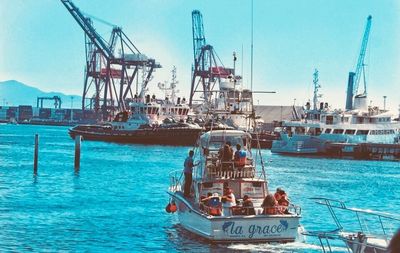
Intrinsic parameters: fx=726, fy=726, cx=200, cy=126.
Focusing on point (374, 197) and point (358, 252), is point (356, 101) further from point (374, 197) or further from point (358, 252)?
point (358, 252)

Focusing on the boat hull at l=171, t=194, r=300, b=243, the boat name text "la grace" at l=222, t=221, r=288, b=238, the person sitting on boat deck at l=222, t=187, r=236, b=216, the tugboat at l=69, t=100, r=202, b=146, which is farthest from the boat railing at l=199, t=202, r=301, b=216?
the tugboat at l=69, t=100, r=202, b=146

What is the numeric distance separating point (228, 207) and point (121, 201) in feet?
57.7

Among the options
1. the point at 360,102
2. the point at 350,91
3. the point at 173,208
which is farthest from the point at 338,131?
the point at 173,208

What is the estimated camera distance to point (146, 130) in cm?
12706

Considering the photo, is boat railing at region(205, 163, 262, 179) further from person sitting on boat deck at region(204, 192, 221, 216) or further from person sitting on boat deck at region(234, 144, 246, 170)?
person sitting on boat deck at region(204, 192, 221, 216)

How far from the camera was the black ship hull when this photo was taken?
4879 inches

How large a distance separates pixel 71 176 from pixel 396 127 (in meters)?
72.8

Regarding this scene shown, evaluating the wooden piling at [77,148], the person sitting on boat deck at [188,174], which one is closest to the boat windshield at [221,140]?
the person sitting on boat deck at [188,174]

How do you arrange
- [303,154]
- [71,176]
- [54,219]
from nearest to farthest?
[54,219] < [71,176] < [303,154]

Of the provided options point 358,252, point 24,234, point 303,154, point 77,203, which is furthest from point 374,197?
point 303,154

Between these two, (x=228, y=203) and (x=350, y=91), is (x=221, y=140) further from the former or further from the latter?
(x=350, y=91)

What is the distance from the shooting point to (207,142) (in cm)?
2973

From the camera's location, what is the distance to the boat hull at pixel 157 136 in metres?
124

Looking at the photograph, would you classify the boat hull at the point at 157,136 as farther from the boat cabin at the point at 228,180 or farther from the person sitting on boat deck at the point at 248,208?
the person sitting on boat deck at the point at 248,208
